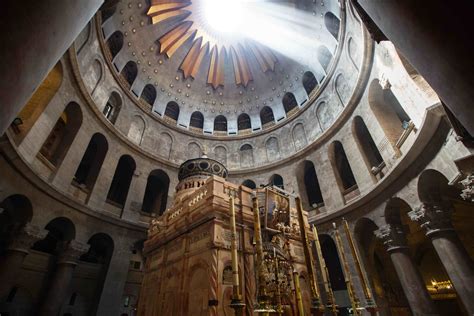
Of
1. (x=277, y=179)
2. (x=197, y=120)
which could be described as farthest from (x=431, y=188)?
(x=197, y=120)

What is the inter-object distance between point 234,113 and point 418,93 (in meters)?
16.7

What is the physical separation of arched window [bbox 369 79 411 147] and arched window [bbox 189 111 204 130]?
14.8 metres

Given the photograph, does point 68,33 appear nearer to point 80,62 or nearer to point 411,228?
point 80,62

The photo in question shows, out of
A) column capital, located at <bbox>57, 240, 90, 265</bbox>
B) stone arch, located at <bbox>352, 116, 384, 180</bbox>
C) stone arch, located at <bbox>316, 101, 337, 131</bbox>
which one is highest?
stone arch, located at <bbox>316, 101, 337, 131</bbox>

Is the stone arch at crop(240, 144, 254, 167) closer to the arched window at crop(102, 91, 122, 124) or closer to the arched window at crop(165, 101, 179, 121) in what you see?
the arched window at crop(165, 101, 179, 121)

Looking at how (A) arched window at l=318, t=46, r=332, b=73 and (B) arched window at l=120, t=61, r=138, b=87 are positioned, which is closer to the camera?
(A) arched window at l=318, t=46, r=332, b=73

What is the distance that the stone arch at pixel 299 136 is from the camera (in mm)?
17625

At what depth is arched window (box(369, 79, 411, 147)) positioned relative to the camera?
37.1 feet

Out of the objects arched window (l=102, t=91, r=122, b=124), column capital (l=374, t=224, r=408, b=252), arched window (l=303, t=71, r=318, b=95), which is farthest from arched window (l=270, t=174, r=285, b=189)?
arched window (l=102, t=91, r=122, b=124)

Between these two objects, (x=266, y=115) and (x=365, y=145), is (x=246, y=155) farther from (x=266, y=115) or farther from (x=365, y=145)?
(x=365, y=145)

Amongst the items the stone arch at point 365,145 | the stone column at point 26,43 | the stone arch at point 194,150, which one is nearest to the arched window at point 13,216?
the stone column at point 26,43

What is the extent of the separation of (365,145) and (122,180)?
16.2 metres

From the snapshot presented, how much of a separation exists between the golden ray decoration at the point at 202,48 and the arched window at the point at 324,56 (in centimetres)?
522

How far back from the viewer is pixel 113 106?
16.5 metres
